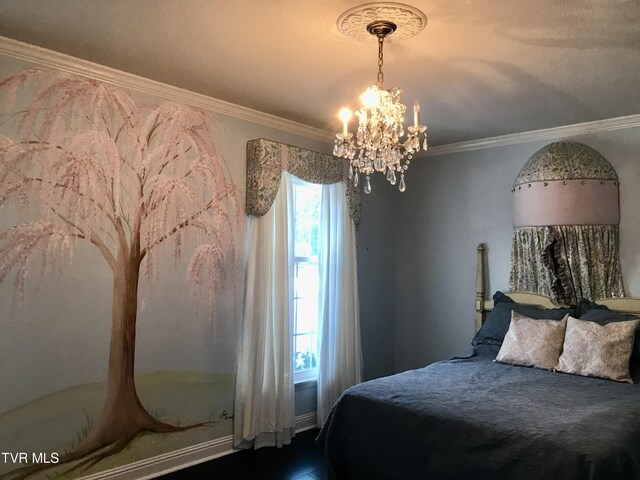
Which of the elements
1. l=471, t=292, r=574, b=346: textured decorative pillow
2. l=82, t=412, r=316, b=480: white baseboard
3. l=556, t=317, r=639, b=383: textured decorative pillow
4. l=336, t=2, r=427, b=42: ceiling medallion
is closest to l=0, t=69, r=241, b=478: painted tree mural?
l=82, t=412, r=316, b=480: white baseboard

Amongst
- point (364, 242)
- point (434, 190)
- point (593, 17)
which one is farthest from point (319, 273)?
point (593, 17)

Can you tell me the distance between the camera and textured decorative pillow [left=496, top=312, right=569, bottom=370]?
3.17m

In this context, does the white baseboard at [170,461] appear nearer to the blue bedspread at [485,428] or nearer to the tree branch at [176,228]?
the blue bedspread at [485,428]

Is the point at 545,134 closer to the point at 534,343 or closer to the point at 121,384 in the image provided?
the point at 534,343

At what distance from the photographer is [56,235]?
264 cm

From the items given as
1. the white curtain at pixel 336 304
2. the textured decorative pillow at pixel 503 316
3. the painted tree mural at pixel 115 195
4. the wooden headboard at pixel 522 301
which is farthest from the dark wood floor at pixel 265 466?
the wooden headboard at pixel 522 301

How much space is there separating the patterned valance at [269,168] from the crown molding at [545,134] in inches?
56.7

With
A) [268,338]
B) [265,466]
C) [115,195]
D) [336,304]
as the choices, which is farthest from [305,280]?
[115,195]

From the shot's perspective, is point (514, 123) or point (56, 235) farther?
point (514, 123)

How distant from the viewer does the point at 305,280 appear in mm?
3984

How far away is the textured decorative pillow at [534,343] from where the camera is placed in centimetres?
317

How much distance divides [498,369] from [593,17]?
2114 millimetres

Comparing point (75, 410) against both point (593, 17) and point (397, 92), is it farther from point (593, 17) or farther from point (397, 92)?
point (593, 17)

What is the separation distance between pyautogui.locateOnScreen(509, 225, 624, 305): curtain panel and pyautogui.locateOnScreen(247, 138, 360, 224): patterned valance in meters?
1.85
